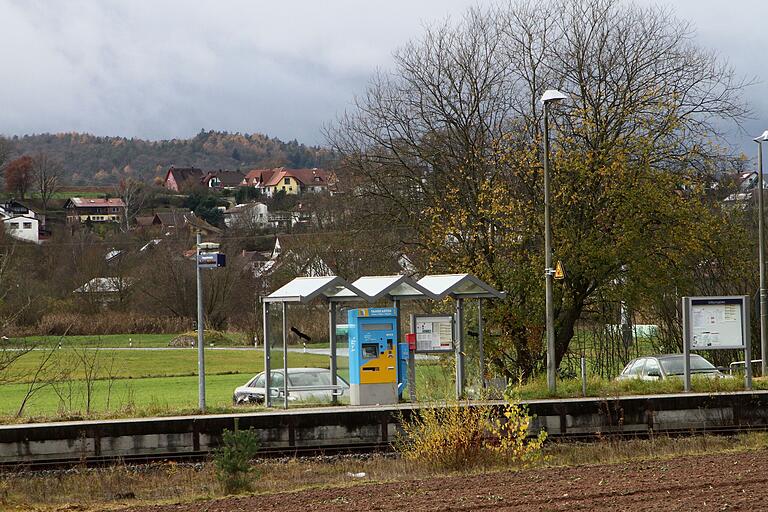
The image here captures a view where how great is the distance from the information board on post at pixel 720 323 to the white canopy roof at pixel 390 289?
5540 millimetres

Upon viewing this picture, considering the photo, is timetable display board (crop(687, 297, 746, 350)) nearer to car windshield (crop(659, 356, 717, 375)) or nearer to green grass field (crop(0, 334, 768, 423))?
green grass field (crop(0, 334, 768, 423))

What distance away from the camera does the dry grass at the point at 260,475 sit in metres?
15.2

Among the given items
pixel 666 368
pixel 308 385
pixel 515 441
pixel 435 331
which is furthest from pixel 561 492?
pixel 666 368

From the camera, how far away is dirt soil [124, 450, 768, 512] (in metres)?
11.9

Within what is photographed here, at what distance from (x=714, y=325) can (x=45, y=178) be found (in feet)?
463

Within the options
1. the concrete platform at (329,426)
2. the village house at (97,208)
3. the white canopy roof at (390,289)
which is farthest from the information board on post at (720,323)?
the village house at (97,208)

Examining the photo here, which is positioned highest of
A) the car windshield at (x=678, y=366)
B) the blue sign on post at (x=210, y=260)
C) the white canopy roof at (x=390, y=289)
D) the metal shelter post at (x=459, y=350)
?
the blue sign on post at (x=210, y=260)

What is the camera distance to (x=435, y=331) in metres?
24.2

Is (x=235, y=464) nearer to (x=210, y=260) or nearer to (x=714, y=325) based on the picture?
(x=210, y=260)

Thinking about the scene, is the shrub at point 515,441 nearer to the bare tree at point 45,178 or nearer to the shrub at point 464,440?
the shrub at point 464,440

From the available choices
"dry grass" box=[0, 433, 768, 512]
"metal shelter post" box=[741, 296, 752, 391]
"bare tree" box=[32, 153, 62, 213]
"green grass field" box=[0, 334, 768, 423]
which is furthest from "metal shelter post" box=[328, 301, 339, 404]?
"bare tree" box=[32, 153, 62, 213]

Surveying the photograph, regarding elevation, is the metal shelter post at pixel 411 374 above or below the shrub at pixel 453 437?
above

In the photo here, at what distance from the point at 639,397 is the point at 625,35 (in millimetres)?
15531

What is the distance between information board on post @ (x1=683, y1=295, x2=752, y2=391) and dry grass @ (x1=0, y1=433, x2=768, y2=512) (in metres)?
3.67
